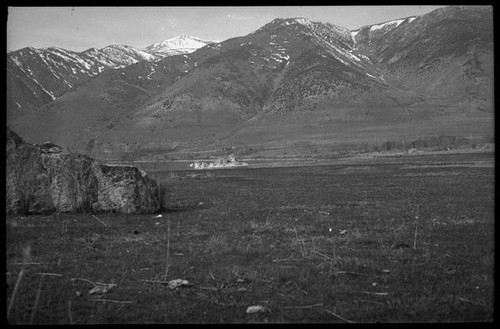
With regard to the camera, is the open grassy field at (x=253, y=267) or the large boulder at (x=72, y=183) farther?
the large boulder at (x=72, y=183)

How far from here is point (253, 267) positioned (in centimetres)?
1199

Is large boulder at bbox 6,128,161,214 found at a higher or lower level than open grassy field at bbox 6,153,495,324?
higher

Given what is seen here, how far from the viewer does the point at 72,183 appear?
23.2 m

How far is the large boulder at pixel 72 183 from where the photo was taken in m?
22.8

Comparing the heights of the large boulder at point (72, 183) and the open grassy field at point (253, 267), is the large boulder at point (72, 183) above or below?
above

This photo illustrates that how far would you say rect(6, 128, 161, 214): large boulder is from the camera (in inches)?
897

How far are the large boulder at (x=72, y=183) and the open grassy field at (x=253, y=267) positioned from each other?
130 cm

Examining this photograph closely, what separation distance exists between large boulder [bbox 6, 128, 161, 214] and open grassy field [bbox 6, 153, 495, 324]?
51.2 inches

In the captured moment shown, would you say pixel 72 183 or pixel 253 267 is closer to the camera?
pixel 253 267

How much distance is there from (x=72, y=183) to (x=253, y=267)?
47.5ft

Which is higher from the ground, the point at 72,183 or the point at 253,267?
the point at 72,183

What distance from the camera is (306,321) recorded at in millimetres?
8234
